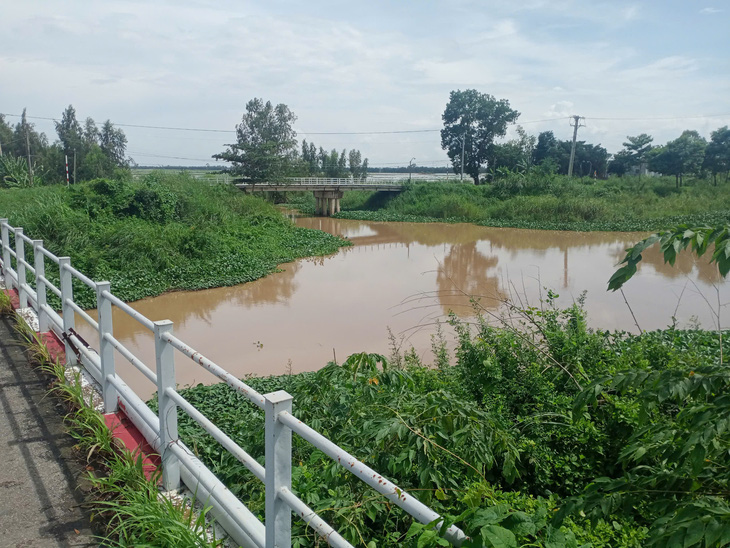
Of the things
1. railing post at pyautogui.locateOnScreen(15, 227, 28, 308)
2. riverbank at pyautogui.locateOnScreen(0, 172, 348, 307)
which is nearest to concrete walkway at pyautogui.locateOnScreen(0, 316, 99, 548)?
railing post at pyautogui.locateOnScreen(15, 227, 28, 308)

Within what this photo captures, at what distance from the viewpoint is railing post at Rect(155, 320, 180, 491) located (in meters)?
2.85

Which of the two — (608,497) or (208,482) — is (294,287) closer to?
(208,482)

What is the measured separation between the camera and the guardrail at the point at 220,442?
1.81 m

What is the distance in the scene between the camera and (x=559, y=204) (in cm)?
3584

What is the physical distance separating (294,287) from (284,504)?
14424 millimetres

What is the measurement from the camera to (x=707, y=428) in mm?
1606

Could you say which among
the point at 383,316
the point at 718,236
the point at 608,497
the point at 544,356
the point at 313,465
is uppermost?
the point at 718,236

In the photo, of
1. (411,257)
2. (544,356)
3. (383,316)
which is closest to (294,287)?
(383,316)

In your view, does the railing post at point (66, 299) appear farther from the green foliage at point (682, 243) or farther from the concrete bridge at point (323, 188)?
the concrete bridge at point (323, 188)

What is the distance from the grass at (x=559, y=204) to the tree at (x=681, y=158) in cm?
133

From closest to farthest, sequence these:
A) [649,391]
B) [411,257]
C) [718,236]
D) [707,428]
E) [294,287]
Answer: [707,428]
[718,236]
[649,391]
[294,287]
[411,257]

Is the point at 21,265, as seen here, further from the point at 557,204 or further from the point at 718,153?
the point at 718,153

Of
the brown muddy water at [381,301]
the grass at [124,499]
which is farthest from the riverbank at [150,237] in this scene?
the grass at [124,499]

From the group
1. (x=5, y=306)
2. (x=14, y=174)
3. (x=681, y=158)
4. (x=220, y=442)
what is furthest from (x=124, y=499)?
(x=681, y=158)
